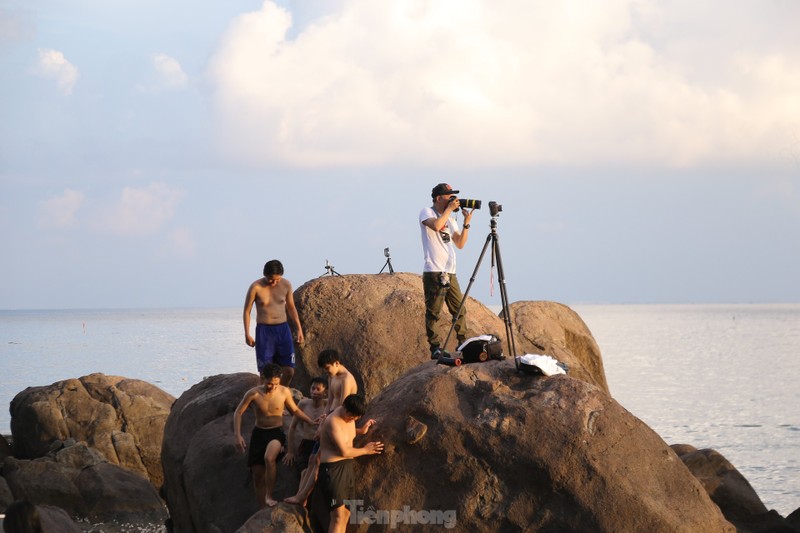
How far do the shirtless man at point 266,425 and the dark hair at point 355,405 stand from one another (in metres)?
1.04

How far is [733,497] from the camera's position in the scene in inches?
525

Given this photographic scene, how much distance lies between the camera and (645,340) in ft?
234

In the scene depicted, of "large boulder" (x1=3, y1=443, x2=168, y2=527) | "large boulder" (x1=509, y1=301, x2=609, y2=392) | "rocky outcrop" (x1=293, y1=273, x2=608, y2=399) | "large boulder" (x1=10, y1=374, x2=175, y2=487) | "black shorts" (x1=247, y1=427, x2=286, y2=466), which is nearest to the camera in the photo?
"black shorts" (x1=247, y1=427, x2=286, y2=466)

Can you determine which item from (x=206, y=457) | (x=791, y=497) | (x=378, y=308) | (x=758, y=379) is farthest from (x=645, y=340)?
(x=206, y=457)

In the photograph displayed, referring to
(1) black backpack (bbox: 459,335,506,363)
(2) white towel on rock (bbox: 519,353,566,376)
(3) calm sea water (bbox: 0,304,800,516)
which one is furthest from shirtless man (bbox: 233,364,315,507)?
(3) calm sea water (bbox: 0,304,800,516)

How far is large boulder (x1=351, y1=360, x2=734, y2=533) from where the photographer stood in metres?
9.10

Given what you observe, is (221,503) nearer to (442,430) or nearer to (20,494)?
(442,430)

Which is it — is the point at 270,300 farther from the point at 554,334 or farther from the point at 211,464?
the point at 554,334

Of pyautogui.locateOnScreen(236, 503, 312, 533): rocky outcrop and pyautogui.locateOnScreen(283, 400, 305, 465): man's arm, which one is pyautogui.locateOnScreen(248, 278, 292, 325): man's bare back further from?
pyautogui.locateOnScreen(236, 503, 312, 533): rocky outcrop

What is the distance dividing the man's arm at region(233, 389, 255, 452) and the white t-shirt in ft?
8.33

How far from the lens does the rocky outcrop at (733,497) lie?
42.8 ft

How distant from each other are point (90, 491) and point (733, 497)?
28.3ft

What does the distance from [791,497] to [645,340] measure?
5156 cm

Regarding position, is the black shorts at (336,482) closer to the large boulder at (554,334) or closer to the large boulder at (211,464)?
the large boulder at (211,464)
